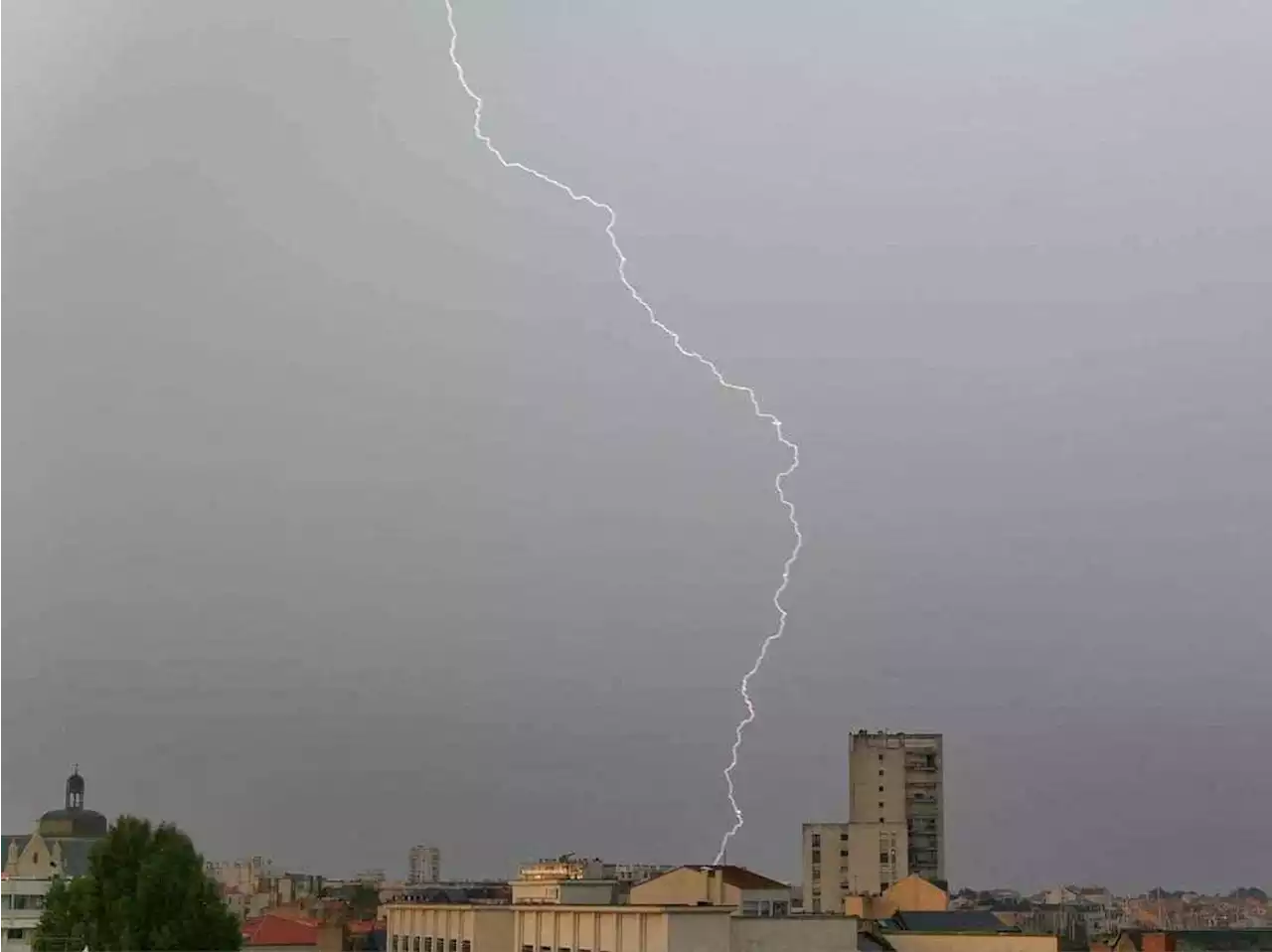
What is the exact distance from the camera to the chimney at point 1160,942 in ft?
130

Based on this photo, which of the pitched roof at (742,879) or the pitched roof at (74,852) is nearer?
the pitched roof at (742,879)

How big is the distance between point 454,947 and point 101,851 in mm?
6868

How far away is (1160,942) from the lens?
40219mm

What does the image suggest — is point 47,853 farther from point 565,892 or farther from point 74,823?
point 565,892

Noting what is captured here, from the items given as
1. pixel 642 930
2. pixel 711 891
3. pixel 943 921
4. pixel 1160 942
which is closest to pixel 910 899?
pixel 943 921

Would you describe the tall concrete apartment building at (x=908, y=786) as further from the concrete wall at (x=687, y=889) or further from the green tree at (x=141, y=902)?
the green tree at (x=141, y=902)

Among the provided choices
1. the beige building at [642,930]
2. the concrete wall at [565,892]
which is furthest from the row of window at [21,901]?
the beige building at [642,930]

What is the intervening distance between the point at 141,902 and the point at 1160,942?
73.2 feet

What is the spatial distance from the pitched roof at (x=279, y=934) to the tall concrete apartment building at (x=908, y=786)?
34166mm

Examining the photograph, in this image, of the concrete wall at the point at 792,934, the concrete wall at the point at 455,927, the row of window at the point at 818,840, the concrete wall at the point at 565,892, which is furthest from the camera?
the row of window at the point at 818,840

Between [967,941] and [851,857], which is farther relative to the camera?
[851,857]

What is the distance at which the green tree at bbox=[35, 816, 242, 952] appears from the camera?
3056cm

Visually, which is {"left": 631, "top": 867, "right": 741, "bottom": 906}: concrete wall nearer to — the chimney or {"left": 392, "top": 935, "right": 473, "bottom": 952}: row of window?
{"left": 392, "top": 935, "right": 473, "bottom": 952}: row of window

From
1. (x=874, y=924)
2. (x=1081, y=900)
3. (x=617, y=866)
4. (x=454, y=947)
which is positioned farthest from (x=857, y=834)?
(x=454, y=947)
